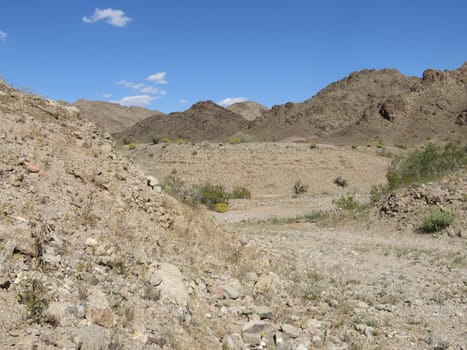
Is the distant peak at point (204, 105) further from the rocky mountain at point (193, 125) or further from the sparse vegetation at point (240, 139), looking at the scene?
the sparse vegetation at point (240, 139)

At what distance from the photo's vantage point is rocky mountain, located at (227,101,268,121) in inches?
4050

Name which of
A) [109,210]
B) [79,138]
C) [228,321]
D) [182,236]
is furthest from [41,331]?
[79,138]

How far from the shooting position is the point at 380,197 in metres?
15.5

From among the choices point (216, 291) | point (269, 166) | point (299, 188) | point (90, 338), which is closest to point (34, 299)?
point (90, 338)

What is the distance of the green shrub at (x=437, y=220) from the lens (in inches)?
465

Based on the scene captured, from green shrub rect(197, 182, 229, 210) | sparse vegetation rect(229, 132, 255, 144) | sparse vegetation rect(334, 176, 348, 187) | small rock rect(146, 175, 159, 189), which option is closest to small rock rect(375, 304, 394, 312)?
small rock rect(146, 175, 159, 189)

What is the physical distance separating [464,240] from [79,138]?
347 inches

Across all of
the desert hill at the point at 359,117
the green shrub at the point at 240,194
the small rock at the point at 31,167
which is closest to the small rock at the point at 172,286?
the small rock at the point at 31,167

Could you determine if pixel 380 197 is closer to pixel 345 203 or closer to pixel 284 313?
pixel 345 203

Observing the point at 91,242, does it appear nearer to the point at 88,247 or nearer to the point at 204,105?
the point at 88,247

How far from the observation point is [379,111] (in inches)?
2414

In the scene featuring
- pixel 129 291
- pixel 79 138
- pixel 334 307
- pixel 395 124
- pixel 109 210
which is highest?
pixel 395 124

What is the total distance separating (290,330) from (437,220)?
7.95m

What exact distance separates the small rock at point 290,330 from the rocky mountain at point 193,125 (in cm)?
5905
